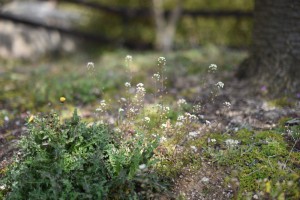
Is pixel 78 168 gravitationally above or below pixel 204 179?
above

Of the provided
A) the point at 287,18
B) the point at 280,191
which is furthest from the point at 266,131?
the point at 287,18

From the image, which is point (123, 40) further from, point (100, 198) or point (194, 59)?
point (100, 198)

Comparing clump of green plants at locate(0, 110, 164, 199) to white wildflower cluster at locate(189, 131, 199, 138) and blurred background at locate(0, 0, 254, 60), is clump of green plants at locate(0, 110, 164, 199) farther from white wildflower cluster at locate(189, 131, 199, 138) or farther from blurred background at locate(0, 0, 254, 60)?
blurred background at locate(0, 0, 254, 60)

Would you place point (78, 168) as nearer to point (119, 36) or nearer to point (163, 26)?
point (163, 26)

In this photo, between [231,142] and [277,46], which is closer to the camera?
[231,142]

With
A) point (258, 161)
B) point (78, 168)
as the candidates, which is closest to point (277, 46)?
point (258, 161)

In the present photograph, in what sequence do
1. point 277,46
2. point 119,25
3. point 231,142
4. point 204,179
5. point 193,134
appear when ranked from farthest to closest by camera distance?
point 119,25 → point 277,46 → point 193,134 → point 231,142 → point 204,179
